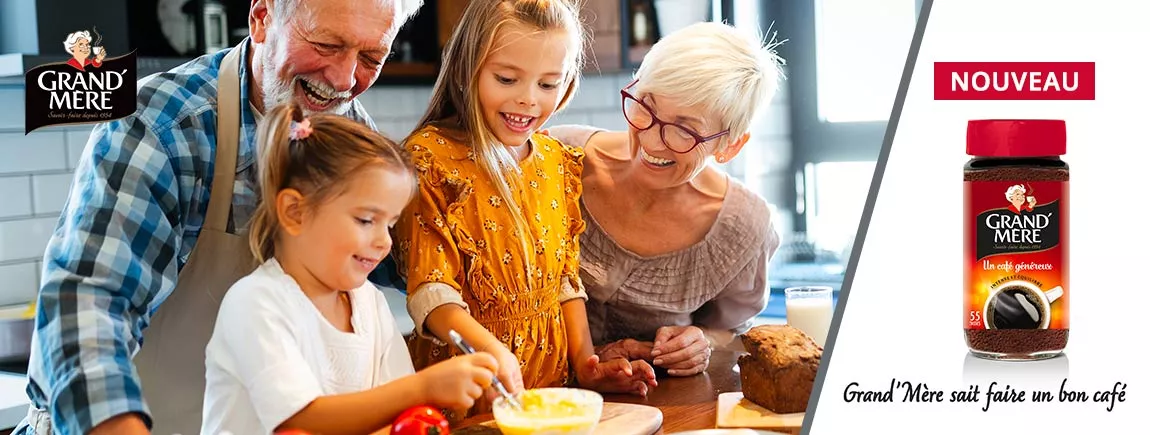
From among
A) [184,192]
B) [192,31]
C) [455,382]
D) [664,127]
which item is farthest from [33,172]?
[455,382]

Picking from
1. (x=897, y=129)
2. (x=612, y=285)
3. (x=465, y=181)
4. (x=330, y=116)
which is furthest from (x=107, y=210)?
(x=897, y=129)

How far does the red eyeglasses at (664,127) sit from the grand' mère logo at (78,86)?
23.7 inches

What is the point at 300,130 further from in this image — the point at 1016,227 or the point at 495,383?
the point at 1016,227

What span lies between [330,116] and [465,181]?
0.24 meters

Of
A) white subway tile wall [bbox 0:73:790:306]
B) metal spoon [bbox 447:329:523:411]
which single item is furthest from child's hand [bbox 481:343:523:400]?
white subway tile wall [bbox 0:73:790:306]

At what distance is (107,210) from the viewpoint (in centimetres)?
108

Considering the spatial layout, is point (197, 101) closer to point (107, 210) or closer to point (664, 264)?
point (107, 210)

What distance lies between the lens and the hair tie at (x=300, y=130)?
103 centimetres

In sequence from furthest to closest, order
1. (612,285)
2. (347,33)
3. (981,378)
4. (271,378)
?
(612,285) → (981,378) → (347,33) → (271,378)

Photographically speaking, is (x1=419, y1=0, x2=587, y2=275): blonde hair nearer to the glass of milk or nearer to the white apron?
the white apron

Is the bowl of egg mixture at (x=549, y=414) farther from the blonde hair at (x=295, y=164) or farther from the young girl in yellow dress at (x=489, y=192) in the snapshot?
the blonde hair at (x=295, y=164)

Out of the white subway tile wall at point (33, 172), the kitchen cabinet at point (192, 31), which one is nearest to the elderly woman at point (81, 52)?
the kitchen cabinet at point (192, 31)

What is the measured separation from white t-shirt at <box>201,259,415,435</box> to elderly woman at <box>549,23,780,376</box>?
0.59 metres

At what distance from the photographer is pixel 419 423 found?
1.04 metres
